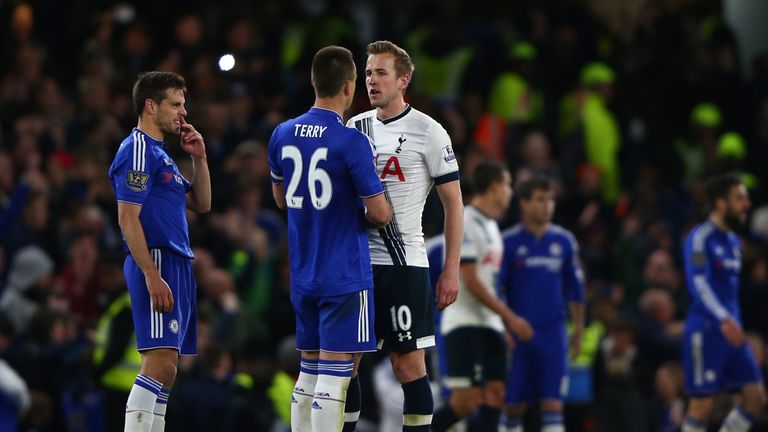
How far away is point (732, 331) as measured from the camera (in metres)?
12.0

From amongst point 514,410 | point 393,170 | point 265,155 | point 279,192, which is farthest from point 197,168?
point 265,155

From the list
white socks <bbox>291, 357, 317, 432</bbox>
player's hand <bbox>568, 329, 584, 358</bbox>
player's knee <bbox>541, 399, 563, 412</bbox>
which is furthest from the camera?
player's hand <bbox>568, 329, 584, 358</bbox>

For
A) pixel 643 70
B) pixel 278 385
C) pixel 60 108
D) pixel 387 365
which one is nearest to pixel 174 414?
pixel 278 385

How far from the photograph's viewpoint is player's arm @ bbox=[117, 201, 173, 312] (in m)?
8.13

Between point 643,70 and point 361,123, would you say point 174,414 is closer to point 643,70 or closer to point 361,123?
point 361,123

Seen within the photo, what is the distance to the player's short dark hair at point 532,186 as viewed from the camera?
1205 centimetres

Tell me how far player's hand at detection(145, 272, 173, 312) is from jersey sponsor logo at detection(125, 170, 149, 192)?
0.51 meters

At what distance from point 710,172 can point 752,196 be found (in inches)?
24.4

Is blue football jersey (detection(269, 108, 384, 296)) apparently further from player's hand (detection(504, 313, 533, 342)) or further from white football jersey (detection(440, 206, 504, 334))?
player's hand (detection(504, 313, 533, 342))

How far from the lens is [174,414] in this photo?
12.9 meters

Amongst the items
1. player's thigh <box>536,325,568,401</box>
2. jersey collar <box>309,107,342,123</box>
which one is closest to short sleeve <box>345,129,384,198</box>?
jersey collar <box>309,107,342,123</box>

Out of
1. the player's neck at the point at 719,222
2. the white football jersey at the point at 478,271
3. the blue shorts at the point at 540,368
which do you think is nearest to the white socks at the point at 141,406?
the white football jersey at the point at 478,271

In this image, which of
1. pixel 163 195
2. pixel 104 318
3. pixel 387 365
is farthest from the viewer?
pixel 387 365

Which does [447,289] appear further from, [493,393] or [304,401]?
[493,393]
